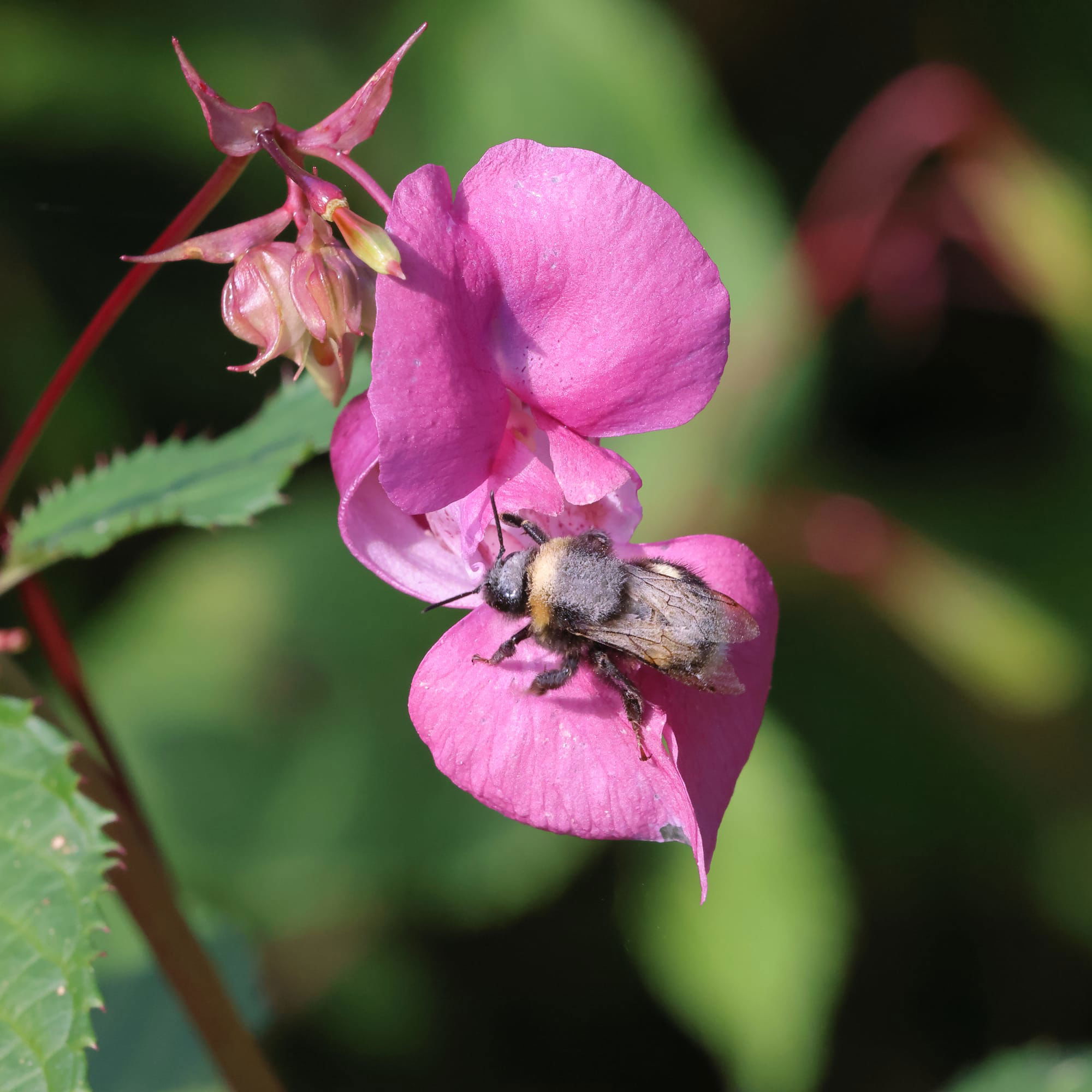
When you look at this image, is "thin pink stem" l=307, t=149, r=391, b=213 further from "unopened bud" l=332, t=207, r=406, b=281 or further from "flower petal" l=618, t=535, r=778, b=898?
"flower petal" l=618, t=535, r=778, b=898

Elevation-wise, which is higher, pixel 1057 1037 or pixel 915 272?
pixel 915 272

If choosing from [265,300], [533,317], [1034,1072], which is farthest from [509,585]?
[1034,1072]

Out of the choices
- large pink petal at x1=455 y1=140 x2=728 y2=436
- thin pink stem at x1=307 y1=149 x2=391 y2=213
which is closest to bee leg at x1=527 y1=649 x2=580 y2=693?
large pink petal at x1=455 y1=140 x2=728 y2=436

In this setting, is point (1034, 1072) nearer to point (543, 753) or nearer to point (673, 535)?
point (673, 535)

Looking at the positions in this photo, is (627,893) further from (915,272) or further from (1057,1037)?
(915,272)

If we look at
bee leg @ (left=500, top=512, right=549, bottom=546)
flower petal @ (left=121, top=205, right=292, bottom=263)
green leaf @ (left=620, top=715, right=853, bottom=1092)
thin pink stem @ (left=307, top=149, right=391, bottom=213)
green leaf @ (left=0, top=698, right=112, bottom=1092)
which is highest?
thin pink stem @ (left=307, top=149, right=391, bottom=213)

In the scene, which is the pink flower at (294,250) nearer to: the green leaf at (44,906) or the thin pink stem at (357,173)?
the thin pink stem at (357,173)

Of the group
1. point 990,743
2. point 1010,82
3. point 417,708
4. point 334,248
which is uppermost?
point 1010,82

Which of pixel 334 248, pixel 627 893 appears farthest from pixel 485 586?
pixel 627 893
